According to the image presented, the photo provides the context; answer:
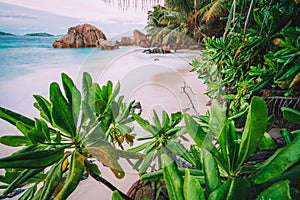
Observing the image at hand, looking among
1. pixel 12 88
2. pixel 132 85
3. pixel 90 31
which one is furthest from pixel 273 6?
pixel 90 31

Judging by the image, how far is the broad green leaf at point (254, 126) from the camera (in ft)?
0.60

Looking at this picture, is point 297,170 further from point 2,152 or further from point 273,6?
point 2,152

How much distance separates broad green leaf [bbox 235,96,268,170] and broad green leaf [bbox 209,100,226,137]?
0.07m

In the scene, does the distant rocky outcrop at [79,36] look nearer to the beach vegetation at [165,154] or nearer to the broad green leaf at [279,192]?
the beach vegetation at [165,154]

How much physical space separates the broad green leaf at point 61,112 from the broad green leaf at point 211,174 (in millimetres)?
237

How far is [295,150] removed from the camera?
0.18 meters

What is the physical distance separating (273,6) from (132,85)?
Answer: 686mm

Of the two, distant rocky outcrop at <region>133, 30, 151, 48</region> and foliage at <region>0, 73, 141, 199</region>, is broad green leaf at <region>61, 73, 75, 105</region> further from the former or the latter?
distant rocky outcrop at <region>133, 30, 151, 48</region>

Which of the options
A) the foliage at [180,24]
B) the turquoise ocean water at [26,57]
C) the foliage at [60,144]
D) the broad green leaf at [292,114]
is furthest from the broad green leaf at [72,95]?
the foliage at [180,24]

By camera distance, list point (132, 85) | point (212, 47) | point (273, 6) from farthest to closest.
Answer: point (212, 47) → point (273, 6) → point (132, 85)

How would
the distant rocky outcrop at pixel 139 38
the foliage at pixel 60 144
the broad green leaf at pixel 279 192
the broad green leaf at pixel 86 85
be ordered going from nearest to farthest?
Answer: the broad green leaf at pixel 279 192 < the foliage at pixel 60 144 < the broad green leaf at pixel 86 85 < the distant rocky outcrop at pixel 139 38

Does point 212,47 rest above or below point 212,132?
above

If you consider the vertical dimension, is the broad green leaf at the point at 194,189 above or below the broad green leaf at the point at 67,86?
below

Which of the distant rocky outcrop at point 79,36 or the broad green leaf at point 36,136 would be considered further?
the distant rocky outcrop at point 79,36
